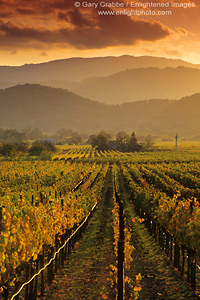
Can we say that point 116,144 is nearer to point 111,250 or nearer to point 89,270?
point 111,250

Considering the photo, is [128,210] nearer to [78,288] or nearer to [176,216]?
[176,216]

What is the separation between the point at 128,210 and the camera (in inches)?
1011

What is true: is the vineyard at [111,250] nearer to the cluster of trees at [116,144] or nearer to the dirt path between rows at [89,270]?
the dirt path between rows at [89,270]

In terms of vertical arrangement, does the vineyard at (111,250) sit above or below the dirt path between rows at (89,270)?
above

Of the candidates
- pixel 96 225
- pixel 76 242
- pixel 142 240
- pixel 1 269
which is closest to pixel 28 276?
pixel 1 269

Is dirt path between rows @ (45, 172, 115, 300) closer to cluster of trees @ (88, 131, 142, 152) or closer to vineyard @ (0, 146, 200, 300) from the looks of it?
vineyard @ (0, 146, 200, 300)

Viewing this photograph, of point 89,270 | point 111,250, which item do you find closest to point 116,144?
point 111,250

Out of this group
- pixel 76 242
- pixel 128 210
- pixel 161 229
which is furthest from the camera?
pixel 128 210

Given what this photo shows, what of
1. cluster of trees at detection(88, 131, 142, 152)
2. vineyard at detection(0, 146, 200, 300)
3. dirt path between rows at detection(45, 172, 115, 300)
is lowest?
dirt path between rows at detection(45, 172, 115, 300)

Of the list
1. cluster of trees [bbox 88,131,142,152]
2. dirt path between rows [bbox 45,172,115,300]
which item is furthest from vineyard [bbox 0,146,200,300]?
cluster of trees [bbox 88,131,142,152]

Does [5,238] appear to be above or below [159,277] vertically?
above

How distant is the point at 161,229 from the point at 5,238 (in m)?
9.06

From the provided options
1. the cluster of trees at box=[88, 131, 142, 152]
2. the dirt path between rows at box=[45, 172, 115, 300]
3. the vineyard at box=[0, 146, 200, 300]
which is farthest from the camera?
A: the cluster of trees at box=[88, 131, 142, 152]

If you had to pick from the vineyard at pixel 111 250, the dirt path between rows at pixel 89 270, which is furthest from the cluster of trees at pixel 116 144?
the dirt path between rows at pixel 89 270
